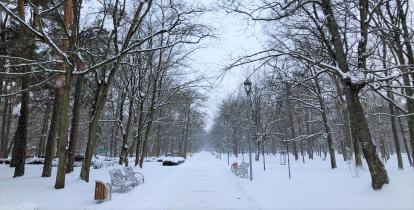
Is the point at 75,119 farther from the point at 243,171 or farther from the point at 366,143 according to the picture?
the point at 366,143

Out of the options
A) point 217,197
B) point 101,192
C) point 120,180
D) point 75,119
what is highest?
point 75,119

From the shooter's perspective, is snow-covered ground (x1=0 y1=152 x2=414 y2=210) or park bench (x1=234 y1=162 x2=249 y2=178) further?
park bench (x1=234 y1=162 x2=249 y2=178)

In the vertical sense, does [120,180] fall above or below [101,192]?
above

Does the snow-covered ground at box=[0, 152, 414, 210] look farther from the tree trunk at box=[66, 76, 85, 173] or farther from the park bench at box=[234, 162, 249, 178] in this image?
the park bench at box=[234, 162, 249, 178]

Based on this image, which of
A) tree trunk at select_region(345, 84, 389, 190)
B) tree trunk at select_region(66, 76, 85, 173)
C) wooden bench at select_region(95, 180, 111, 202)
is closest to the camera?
tree trunk at select_region(345, 84, 389, 190)

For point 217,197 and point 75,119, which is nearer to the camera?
point 217,197

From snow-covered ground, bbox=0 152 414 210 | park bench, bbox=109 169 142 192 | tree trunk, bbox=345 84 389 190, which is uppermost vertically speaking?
tree trunk, bbox=345 84 389 190

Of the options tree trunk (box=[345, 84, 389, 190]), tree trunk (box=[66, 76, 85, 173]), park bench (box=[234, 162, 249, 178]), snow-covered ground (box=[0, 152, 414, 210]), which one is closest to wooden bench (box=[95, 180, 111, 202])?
snow-covered ground (box=[0, 152, 414, 210])

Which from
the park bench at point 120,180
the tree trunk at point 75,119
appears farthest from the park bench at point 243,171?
the tree trunk at point 75,119

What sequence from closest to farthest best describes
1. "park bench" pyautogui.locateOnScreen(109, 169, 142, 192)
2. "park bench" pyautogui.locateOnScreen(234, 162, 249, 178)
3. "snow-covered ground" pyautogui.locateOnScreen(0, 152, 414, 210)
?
"snow-covered ground" pyautogui.locateOnScreen(0, 152, 414, 210)
"park bench" pyautogui.locateOnScreen(109, 169, 142, 192)
"park bench" pyautogui.locateOnScreen(234, 162, 249, 178)

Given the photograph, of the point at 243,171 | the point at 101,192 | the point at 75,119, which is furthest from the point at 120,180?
the point at 243,171

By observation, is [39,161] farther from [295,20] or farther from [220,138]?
[220,138]

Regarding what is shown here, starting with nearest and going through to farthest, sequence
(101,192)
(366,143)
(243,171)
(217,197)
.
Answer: (366,143) → (101,192) → (217,197) → (243,171)

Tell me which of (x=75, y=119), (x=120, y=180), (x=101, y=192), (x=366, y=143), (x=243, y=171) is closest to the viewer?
(x=366, y=143)
